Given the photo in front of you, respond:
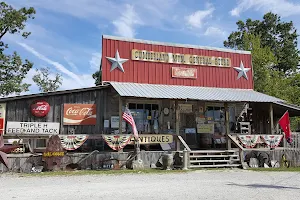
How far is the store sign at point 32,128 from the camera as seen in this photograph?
1267cm

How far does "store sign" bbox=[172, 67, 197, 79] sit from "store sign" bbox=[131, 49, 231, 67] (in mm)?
399

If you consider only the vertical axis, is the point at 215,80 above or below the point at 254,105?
above

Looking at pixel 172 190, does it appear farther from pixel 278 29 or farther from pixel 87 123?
pixel 278 29

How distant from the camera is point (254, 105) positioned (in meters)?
17.9

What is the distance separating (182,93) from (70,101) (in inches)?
207

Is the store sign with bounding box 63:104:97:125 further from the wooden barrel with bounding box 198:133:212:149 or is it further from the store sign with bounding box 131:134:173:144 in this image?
the wooden barrel with bounding box 198:133:212:149

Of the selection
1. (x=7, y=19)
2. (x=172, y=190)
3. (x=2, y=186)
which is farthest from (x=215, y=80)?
(x=7, y=19)

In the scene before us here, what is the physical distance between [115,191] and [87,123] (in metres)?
6.95

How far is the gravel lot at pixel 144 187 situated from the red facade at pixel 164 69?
6487 mm

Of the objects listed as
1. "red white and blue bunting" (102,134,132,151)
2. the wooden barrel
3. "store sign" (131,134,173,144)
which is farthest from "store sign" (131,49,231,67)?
"red white and blue bunting" (102,134,132,151)

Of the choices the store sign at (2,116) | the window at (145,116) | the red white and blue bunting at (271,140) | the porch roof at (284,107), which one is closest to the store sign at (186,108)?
the window at (145,116)

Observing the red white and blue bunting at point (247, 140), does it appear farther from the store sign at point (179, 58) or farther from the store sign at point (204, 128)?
the store sign at point (179, 58)

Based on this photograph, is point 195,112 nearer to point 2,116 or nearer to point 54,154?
point 54,154

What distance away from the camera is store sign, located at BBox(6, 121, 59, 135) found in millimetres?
12672
